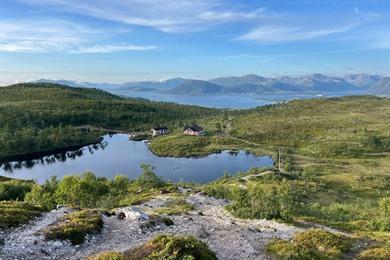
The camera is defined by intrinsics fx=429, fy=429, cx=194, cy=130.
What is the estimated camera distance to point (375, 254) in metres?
25.9

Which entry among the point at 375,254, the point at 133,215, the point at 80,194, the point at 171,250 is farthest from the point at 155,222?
the point at 80,194

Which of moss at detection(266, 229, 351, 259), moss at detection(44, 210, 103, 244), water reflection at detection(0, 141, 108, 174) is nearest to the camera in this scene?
moss at detection(266, 229, 351, 259)

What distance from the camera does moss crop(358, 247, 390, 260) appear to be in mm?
25391

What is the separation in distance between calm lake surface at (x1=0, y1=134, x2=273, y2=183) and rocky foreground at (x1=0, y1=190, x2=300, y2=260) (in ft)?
318

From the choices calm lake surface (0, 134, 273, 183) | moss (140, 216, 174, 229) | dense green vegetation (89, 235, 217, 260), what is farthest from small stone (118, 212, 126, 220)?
calm lake surface (0, 134, 273, 183)

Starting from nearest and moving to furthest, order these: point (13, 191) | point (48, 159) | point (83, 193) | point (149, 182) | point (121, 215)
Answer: point (121, 215) < point (83, 193) < point (13, 191) < point (149, 182) < point (48, 159)

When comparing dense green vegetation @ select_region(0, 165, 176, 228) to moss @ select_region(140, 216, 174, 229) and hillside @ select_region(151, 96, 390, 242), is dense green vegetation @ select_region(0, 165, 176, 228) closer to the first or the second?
hillside @ select_region(151, 96, 390, 242)

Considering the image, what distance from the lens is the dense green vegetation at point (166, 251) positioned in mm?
21812

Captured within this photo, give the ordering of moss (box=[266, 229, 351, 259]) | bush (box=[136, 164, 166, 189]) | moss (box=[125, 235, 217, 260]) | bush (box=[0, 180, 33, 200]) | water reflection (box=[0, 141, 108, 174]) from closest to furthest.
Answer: moss (box=[125, 235, 217, 260]), moss (box=[266, 229, 351, 259]), bush (box=[0, 180, 33, 200]), bush (box=[136, 164, 166, 189]), water reflection (box=[0, 141, 108, 174])

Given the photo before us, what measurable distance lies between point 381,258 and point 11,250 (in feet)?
69.6

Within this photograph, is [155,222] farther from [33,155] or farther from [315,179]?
[33,155]

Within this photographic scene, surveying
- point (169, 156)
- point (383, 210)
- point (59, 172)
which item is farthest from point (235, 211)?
point (169, 156)

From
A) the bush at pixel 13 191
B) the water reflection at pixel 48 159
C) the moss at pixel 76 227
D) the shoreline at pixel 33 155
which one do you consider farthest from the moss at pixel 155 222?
the shoreline at pixel 33 155

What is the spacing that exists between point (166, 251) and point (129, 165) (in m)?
135
